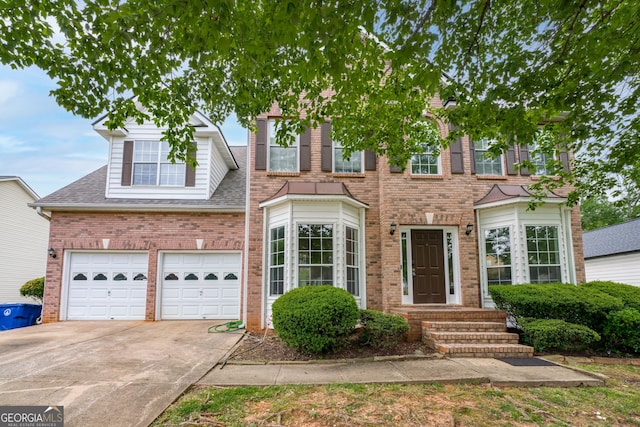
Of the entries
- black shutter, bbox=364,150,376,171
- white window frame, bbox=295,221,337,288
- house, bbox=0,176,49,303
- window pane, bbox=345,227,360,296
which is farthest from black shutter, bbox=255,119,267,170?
house, bbox=0,176,49,303

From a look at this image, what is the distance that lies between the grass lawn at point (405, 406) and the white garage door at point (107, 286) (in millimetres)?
7017

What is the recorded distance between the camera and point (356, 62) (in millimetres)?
5301

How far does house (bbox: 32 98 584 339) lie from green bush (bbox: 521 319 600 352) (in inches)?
77.6

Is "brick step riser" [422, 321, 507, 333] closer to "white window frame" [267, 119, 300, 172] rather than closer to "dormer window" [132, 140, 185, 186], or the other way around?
"white window frame" [267, 119, 300, 172]

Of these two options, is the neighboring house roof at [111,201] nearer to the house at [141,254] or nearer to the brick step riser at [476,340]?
the house at [141,254]

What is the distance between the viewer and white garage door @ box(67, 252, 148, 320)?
10.4 m

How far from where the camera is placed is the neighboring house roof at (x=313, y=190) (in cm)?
852

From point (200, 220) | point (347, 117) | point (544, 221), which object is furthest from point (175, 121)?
point (544, 221)

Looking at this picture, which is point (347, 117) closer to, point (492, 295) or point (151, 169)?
point (492, 295)

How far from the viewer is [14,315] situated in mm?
10461

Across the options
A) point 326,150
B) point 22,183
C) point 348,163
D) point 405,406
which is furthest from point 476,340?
point 22,183

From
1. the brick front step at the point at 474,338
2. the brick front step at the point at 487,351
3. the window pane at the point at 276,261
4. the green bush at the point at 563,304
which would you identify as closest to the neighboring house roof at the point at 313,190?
the window pane at the point at 276,261

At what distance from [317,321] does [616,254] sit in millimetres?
16784

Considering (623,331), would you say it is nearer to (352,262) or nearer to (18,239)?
(352,262)
